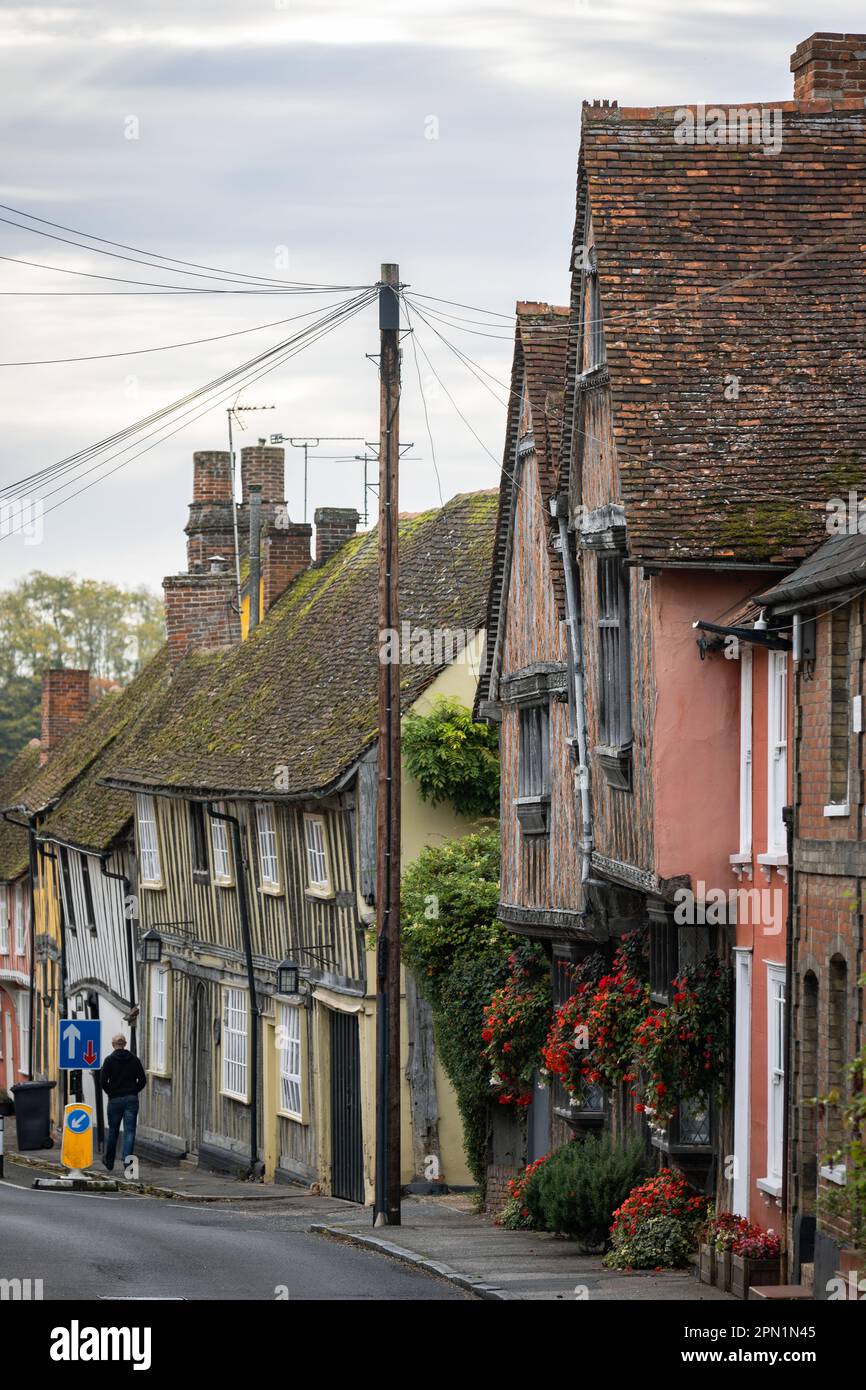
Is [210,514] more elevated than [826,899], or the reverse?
[210,514]

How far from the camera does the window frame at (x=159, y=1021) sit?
35.7m

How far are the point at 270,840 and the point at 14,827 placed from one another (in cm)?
2475

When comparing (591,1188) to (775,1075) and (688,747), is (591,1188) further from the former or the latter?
(688,747)

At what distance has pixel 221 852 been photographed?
32656mm

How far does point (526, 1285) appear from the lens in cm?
1656

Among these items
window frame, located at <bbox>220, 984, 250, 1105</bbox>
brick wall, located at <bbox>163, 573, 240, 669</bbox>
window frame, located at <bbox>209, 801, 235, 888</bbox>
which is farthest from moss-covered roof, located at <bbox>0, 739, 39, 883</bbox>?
window frame, located at <bbox>220, 984, 250, 1105</bbox>

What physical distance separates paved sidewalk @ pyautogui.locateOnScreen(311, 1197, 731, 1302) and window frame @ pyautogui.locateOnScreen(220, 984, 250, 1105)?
7270mm

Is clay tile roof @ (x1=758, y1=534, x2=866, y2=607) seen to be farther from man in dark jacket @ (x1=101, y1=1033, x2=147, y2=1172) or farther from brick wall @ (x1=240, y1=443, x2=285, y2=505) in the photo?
brick wall @ (x1=240, y1=443, x2=285, y2=505)

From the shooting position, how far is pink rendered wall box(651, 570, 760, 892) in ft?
56.5

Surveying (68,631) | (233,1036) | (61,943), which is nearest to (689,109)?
(233,1036)

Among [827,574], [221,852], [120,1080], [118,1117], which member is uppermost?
[827,574]

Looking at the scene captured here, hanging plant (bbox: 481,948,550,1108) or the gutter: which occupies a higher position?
the gutter

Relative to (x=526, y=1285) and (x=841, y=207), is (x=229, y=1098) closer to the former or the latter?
(x=526, y=1285)

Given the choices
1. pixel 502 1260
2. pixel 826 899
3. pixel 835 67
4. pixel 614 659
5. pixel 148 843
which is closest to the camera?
pixel 826 899
